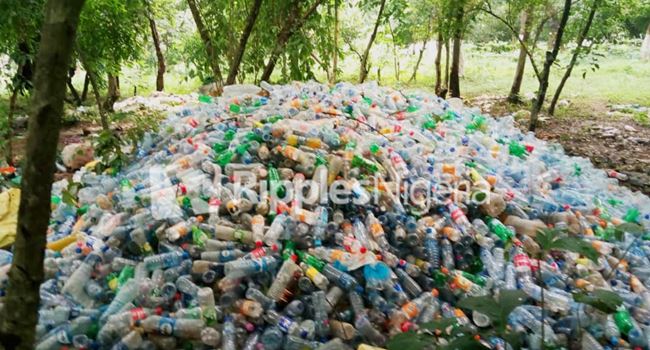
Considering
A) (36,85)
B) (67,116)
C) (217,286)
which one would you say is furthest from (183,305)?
(67,116)

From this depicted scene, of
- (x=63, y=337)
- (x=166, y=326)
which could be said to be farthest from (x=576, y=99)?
(x=63, y=337)

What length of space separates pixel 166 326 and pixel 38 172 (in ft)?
3.66

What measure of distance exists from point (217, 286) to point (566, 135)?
5.72 m

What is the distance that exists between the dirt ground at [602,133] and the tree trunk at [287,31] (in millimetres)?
3382

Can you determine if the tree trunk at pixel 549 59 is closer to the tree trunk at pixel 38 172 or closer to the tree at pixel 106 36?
the tree at pixel 106 36

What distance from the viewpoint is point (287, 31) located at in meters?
5.90

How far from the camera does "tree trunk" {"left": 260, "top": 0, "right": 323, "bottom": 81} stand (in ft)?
19.0

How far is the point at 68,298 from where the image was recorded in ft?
7.45

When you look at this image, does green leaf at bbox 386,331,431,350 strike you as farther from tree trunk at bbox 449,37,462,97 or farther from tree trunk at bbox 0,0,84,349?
tree trunk at bbox 449,37,462,97

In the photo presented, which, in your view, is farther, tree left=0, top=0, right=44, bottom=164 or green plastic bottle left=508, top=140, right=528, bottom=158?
green plastic bottle left=508, top=140, right=528, bottom=158

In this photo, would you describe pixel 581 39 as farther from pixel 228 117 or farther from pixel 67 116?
pixel 67 116

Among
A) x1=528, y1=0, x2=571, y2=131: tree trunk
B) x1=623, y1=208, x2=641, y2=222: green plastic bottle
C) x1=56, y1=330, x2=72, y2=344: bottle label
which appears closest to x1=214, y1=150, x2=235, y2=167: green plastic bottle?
x1=56, y1=330, x2=72, y2=344: bottle label

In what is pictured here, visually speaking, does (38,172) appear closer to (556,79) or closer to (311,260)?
(311,260)

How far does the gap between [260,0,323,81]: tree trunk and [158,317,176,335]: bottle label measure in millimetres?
4205
